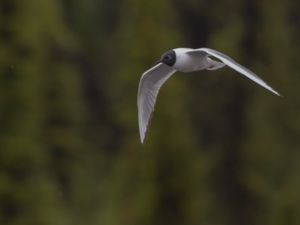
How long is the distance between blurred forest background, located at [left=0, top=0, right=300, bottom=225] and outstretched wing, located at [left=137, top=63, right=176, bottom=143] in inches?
81.0

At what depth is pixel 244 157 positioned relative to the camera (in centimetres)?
1497

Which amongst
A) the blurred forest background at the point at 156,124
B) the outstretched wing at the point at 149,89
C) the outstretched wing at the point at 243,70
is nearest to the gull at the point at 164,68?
the outstretched wing at the point at 149,89

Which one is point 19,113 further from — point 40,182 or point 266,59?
point 266,59

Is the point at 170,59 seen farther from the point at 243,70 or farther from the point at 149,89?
the point at 243,70

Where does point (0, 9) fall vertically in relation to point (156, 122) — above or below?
above

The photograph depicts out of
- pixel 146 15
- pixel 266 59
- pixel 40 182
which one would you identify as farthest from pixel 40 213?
pixel 266 59

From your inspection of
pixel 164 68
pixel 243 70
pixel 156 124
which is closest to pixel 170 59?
pixel 164 68

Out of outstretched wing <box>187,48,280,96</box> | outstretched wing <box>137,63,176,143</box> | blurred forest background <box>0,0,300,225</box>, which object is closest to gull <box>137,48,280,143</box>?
outstretched wing <box>137,63,176,143</box>

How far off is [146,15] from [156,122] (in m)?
1.88

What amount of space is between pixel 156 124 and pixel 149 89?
262cm

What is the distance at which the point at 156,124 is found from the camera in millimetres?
10430

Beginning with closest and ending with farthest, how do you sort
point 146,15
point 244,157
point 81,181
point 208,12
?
point 146,15, point 244,157, point 208,12, point 81,181

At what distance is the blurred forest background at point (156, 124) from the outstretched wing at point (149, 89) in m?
2.06

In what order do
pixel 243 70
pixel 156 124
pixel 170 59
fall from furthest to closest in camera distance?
pixel 156 124 < pixel 170 59 < pixel 243 70
